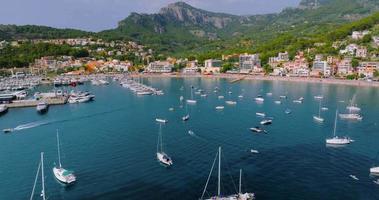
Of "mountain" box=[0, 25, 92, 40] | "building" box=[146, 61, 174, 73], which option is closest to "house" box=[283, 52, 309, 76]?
"building" box=[146, 61, 174, 73]

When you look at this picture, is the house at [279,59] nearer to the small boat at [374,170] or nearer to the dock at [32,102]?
the dock at [32,102]

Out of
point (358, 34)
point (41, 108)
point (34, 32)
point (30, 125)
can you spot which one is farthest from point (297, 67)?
point (34, 32)

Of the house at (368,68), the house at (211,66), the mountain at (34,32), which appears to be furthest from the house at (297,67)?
the mountain at (34,32)

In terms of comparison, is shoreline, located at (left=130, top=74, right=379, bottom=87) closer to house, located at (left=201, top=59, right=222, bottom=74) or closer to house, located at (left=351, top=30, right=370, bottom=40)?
house, located at (left=201, top=59, right=222, bottom=74)

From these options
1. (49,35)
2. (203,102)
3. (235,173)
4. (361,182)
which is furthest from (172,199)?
(49,35)

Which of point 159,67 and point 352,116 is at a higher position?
point 159,67

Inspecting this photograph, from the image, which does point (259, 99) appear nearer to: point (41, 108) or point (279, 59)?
point (41, 108)
